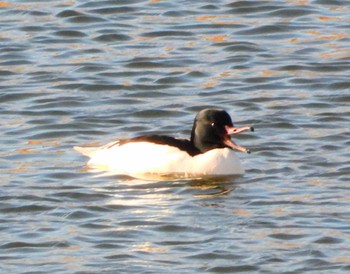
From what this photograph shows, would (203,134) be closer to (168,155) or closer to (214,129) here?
(214,129)

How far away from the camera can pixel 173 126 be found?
667 inches

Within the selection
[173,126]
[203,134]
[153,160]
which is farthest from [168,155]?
[173,126]

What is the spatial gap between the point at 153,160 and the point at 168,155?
6.0 inches

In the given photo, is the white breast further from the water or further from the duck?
the water

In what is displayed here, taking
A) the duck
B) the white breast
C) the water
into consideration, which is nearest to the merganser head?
the duck

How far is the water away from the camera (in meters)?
12.4

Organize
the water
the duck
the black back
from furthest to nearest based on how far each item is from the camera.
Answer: the black back < the duck < the water

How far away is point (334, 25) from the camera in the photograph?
20.7 meters

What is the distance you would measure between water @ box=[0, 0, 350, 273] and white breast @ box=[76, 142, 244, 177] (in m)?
0.22

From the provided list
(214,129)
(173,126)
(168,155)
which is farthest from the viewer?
(173,126)

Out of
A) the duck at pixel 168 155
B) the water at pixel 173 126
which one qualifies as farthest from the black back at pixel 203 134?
the water at pixel 173 126

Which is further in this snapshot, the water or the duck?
the duck

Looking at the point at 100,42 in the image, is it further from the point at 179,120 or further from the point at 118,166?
the point at 118,166

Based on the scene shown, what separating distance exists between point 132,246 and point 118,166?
307 centimetres
